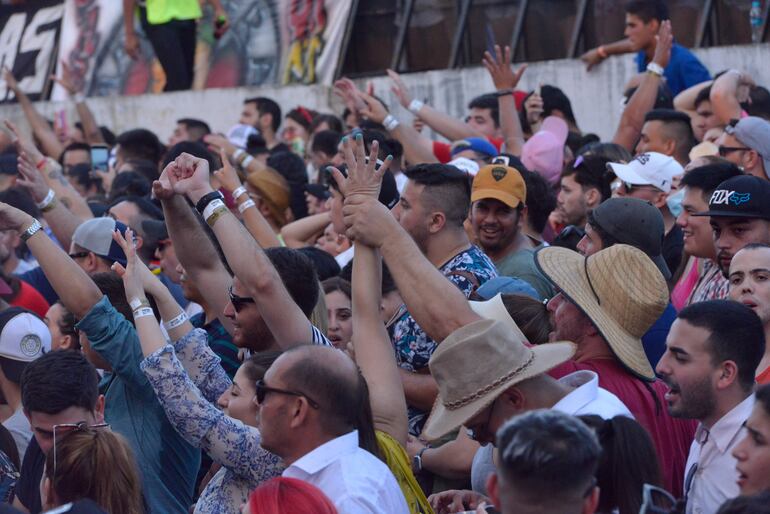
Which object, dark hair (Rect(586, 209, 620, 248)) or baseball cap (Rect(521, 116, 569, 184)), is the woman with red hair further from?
baseball cap (Rect(521, 116, 569, 184))

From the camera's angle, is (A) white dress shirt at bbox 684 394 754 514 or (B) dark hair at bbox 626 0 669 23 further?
(B) dark hair at bbox 626 0 669 23

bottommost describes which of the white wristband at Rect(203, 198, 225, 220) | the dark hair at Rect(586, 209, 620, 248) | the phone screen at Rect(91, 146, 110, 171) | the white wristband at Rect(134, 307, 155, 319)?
the phone screen at Rect(91, 146, 110, 171)

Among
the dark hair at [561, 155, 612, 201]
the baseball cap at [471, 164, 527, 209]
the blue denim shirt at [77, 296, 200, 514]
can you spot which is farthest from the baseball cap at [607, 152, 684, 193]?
the blue denim shirt at [77, 296, 200, 514]

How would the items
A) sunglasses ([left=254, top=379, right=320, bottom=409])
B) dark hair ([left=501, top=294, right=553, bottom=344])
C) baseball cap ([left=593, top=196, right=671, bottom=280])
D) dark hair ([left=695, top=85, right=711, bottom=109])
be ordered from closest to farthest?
sunglasses ([left=254, top=379, right=320, bottom=409]) → dark hair ([left=501, top=294, right=553, bottom=344]) → baseball cap ([left=593, top=196, right=671, bottom=280]) → dark hair ([left=695, top=85, right=711, bottom=109])

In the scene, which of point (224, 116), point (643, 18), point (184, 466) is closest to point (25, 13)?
point (224, 116)

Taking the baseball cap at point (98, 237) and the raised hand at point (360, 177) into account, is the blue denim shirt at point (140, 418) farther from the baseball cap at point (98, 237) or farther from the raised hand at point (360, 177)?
the baseball cap at point (98, 237)

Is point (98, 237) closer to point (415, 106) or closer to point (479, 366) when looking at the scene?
point (415, 106)

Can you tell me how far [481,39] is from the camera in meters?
15.4

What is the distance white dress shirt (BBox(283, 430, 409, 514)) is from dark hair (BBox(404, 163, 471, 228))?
2.39 m

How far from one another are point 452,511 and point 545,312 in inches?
35.2

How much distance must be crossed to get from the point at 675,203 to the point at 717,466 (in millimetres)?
3399

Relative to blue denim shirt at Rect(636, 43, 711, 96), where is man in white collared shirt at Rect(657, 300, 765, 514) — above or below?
above

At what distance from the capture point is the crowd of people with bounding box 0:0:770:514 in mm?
4293

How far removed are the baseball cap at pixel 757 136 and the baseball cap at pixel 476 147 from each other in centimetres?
211
